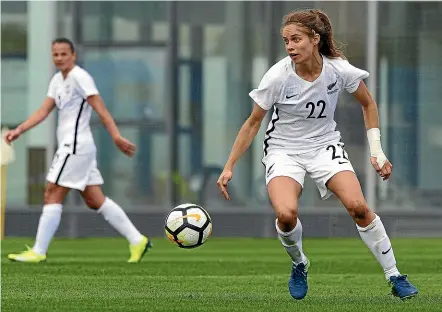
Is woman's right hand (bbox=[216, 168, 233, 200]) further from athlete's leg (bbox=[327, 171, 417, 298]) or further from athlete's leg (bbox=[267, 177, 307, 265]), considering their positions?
athlete's leg (bbox=[327, 171, 417, 298])

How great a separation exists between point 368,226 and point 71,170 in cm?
523

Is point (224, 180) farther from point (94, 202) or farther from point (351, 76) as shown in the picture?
point (94, 202)

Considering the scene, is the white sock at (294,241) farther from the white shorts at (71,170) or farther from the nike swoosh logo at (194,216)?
the white shorts at (71,170)

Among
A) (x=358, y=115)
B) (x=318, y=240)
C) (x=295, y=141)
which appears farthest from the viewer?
(x=358, y=115)

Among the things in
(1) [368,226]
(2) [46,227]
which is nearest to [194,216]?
(1) [368,226]

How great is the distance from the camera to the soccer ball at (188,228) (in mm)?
10516

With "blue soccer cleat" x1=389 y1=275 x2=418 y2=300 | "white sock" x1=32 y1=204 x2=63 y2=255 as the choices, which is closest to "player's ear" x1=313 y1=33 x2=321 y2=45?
"blue soccer cleat" x1=389 y1=275 x2=418 y2=300

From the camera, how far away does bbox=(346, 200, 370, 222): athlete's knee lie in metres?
9.95

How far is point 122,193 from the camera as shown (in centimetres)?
2327

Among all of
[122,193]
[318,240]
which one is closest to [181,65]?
[122,193]

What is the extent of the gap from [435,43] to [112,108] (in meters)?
4.97

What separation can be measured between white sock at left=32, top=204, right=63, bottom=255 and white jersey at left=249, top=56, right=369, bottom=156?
15.7 ft

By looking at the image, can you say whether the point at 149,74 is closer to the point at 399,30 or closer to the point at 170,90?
the point at 170,90

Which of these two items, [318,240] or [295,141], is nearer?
[295,141]
